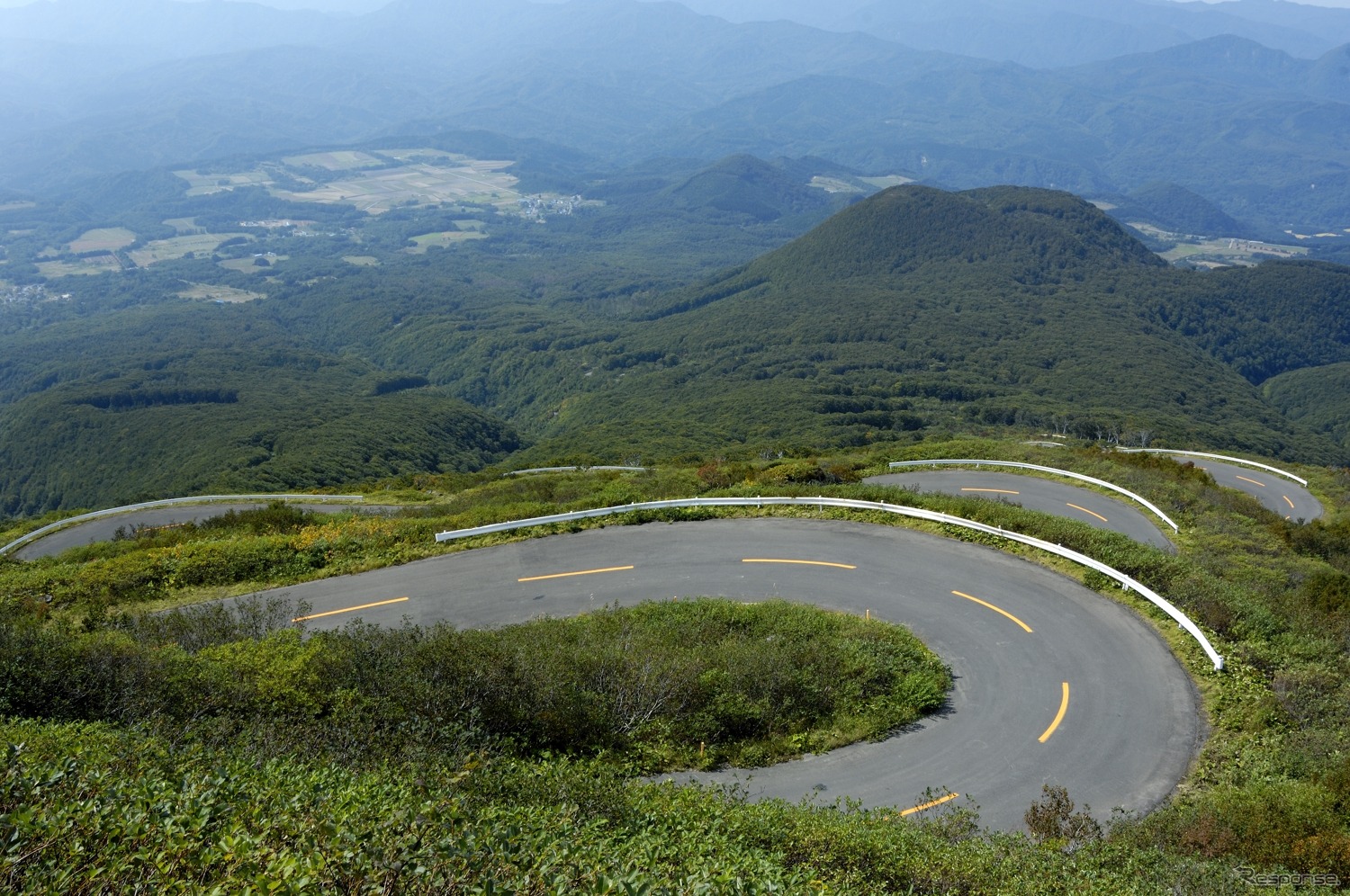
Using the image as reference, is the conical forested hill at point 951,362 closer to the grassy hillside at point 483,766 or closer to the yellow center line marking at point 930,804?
the grassy hillside at point 483,766

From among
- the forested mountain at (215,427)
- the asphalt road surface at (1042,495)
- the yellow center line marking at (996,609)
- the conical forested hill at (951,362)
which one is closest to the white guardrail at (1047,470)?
the asphalt road surface at (1042,495)

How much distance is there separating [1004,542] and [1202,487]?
14.7 meters

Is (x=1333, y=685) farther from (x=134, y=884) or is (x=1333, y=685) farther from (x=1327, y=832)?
(x=134, y=884)

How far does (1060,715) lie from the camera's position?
1408cm

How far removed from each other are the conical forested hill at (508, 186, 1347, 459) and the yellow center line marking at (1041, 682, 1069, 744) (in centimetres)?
6386

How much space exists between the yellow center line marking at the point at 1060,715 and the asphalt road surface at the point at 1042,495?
11.4 meters

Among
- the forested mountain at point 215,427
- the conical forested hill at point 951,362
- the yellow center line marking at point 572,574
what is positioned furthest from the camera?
the conical forested hill at point 951,362

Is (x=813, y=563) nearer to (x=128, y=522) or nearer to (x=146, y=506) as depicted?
(x=128, y=522)

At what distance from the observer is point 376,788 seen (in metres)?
8.54

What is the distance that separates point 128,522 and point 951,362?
5195 inches

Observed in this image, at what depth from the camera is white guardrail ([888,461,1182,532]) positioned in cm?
2723

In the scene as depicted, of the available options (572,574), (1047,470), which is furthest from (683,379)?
(572,574)

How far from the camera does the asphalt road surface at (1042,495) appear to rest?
85.8 feet

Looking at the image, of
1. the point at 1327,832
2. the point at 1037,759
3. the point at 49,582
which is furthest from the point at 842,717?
the point at 49,582
